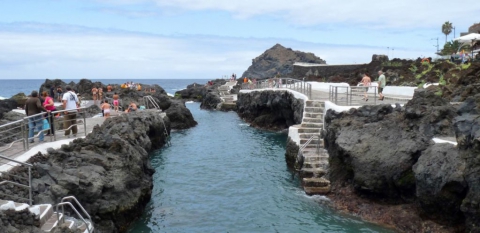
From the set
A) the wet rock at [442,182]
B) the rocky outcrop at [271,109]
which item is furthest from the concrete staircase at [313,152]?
the wet rock at [442,182]

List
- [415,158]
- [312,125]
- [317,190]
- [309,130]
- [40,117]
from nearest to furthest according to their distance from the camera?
1. [415,158]
2. [40,117]
3. [317,190]
4. [309,130]
5. [312,125]

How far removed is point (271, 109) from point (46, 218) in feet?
120

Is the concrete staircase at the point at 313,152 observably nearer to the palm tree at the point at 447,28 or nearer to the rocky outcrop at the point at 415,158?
the rocky outcrop at the point at 415,158

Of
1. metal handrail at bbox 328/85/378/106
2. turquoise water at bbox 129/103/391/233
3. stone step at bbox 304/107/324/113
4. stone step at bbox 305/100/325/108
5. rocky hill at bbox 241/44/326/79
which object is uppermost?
rocky hill at bbox 241/44/326/79

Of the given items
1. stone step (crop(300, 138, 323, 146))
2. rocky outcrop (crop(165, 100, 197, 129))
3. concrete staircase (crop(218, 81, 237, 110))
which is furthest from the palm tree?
stone step (crop(300, 138, 323, 146))

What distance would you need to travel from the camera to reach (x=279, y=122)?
46344mm

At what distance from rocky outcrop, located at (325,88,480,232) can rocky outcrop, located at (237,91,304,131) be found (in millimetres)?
12677

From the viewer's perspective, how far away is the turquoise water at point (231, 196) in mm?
17281

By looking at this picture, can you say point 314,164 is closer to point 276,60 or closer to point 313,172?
point 313,172

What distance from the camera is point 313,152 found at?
2355 cm

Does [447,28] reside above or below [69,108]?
above

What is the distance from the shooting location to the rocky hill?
445 ft

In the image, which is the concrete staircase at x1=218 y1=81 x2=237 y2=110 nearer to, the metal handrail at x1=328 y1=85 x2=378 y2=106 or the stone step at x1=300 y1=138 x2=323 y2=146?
the metal handrail at x1=328 y1=85 x2=378 y2=106

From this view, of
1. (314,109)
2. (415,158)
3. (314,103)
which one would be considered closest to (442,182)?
(415,158)
